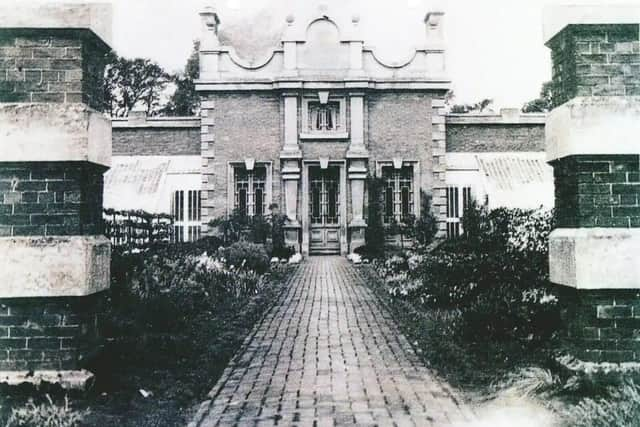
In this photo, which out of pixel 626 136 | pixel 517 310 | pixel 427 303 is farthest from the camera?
pixel 427 303

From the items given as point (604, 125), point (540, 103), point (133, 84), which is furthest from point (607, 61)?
point (540, 103)

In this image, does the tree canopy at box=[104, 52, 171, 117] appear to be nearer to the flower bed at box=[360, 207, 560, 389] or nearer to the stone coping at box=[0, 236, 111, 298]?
the flower bed at box=[360, 207, 560, 389]

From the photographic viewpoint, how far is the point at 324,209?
21109 millimetres

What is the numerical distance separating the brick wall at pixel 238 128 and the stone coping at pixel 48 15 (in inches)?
614

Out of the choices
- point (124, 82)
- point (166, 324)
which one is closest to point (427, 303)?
point (166, 324)

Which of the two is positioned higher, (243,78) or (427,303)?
(243,78)

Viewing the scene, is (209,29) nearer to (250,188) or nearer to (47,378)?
(250,188)

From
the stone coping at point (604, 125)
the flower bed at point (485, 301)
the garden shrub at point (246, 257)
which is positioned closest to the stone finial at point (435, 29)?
the garden shrub at point (246, 257)

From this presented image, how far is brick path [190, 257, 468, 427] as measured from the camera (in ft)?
15.7

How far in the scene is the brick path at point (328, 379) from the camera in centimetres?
478

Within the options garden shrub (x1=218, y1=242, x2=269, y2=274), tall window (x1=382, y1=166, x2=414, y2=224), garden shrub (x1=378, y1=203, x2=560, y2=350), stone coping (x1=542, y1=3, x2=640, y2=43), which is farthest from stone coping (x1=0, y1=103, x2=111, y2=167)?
tall window (x1=382, y1=166, x2=414, y2=224)

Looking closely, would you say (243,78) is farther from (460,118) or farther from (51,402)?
(51,402)

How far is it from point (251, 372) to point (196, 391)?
0.82m

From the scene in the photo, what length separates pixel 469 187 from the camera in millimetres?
21547
